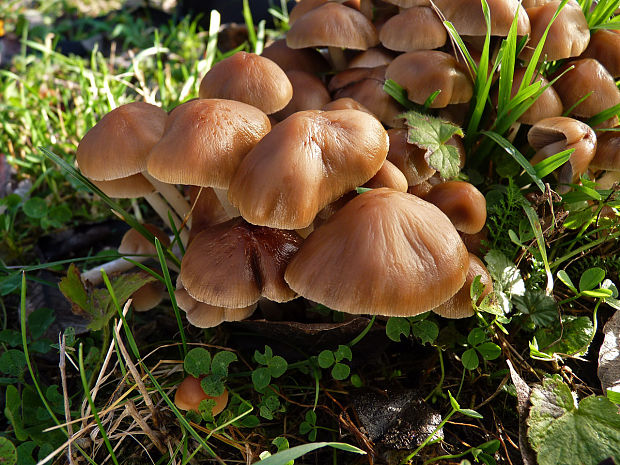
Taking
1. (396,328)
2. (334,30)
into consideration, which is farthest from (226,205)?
(334,30)

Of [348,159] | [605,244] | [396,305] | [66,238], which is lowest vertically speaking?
[66,238]

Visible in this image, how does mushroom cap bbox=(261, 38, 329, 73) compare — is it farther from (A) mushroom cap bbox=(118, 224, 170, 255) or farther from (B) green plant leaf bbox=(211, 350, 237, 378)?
(B) green plant leaf bbox=(211, 350, 237, 378)

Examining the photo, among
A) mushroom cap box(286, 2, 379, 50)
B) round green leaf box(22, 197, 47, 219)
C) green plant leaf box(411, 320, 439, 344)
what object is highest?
mushroom cap box(286, 2, 379, 50)

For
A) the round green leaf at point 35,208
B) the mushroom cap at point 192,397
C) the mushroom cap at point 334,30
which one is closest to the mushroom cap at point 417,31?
the mushroom cap at point 334,30

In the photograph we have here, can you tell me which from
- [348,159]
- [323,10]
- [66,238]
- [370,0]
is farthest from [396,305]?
[66,238]

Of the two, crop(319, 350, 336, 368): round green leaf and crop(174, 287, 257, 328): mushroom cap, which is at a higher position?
crop(174, 287, 257, 328): mushroom cap

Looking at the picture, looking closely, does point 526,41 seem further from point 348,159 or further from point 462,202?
point 348,159

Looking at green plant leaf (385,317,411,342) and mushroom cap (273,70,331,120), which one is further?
mushroom cap (273,70,331,120)

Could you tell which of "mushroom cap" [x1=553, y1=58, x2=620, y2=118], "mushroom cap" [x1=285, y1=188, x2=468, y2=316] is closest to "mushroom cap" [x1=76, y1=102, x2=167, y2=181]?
"mushroom cap" [x1=285, y1=188, x2=468, y2=316]
